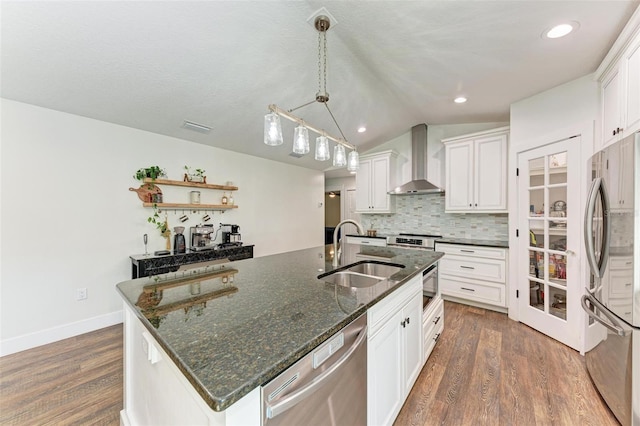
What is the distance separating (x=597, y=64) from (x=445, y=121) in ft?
6.47

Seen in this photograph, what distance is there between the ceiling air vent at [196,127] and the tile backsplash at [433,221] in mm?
3416

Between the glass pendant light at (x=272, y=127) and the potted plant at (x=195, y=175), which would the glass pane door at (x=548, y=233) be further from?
the potted plant at (x=195, y=175)

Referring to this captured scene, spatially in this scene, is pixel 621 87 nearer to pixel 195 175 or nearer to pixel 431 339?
pixel 431 339

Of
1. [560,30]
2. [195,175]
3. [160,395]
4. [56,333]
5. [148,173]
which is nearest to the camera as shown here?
[160,395]

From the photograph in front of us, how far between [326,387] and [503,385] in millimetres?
1812

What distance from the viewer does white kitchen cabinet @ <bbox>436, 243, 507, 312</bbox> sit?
3188 mm

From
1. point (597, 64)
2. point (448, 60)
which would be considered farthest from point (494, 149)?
point (448, 60)

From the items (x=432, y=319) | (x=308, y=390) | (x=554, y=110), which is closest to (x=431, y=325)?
(x=432, y=319)

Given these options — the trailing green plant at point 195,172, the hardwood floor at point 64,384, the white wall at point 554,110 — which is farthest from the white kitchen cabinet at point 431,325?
the trailing green plant at point 195,172

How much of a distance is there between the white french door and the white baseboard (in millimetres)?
4864

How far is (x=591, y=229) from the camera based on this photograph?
→ 1801 millimetres

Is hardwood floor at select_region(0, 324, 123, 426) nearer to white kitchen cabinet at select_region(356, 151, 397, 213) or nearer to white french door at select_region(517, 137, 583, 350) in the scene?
white french door at select_region(517, 137, 583, 350)

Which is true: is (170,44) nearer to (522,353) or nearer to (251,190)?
(251,190)

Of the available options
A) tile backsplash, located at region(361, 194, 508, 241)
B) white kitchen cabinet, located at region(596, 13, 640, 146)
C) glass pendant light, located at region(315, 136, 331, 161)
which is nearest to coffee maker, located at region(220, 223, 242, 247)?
glass pendant light, located at region(315, 136, 331, 161)
